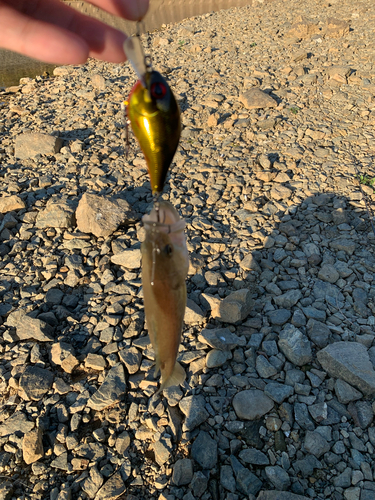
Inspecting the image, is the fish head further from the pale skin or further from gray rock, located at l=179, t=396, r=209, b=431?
gray rock, located at l=179, t=396, r=209, b=431

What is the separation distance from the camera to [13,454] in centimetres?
325

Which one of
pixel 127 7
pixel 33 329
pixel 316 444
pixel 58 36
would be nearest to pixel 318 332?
pixel 316 444

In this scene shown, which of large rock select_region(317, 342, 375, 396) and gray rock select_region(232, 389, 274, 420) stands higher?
large rock select_region(317, 342, 375, 396)

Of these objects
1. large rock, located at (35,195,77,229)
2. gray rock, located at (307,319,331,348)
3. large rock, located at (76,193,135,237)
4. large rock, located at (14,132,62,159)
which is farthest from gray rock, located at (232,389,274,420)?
large rock, located at (14,132,62,159)

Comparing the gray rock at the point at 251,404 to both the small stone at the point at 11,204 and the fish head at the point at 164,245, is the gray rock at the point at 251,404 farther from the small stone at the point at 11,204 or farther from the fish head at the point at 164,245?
the small stone at the point at 11,204

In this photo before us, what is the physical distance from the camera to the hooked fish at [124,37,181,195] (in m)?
1.70

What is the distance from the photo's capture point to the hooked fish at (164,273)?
1947 mm

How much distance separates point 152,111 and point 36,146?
6.54 metres

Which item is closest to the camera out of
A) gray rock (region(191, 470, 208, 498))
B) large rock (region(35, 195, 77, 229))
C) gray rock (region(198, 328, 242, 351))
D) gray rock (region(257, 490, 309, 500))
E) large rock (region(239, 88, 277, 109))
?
gray rock (region(257, 490, 309, 500))

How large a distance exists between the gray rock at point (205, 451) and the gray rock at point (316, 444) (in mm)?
770

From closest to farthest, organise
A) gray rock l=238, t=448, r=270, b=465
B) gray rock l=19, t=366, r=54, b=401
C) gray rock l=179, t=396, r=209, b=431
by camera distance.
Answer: gray rock l=238, t=448, r=270, b=465
gray rock l=179, t=396, r=209, b=431
gray rock l=19, t=366, r=54, b=401

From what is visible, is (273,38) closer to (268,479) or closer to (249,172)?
(249,172)

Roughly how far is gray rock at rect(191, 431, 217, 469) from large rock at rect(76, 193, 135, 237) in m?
3.06

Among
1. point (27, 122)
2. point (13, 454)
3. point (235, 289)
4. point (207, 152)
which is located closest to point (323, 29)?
point (207, 152)
